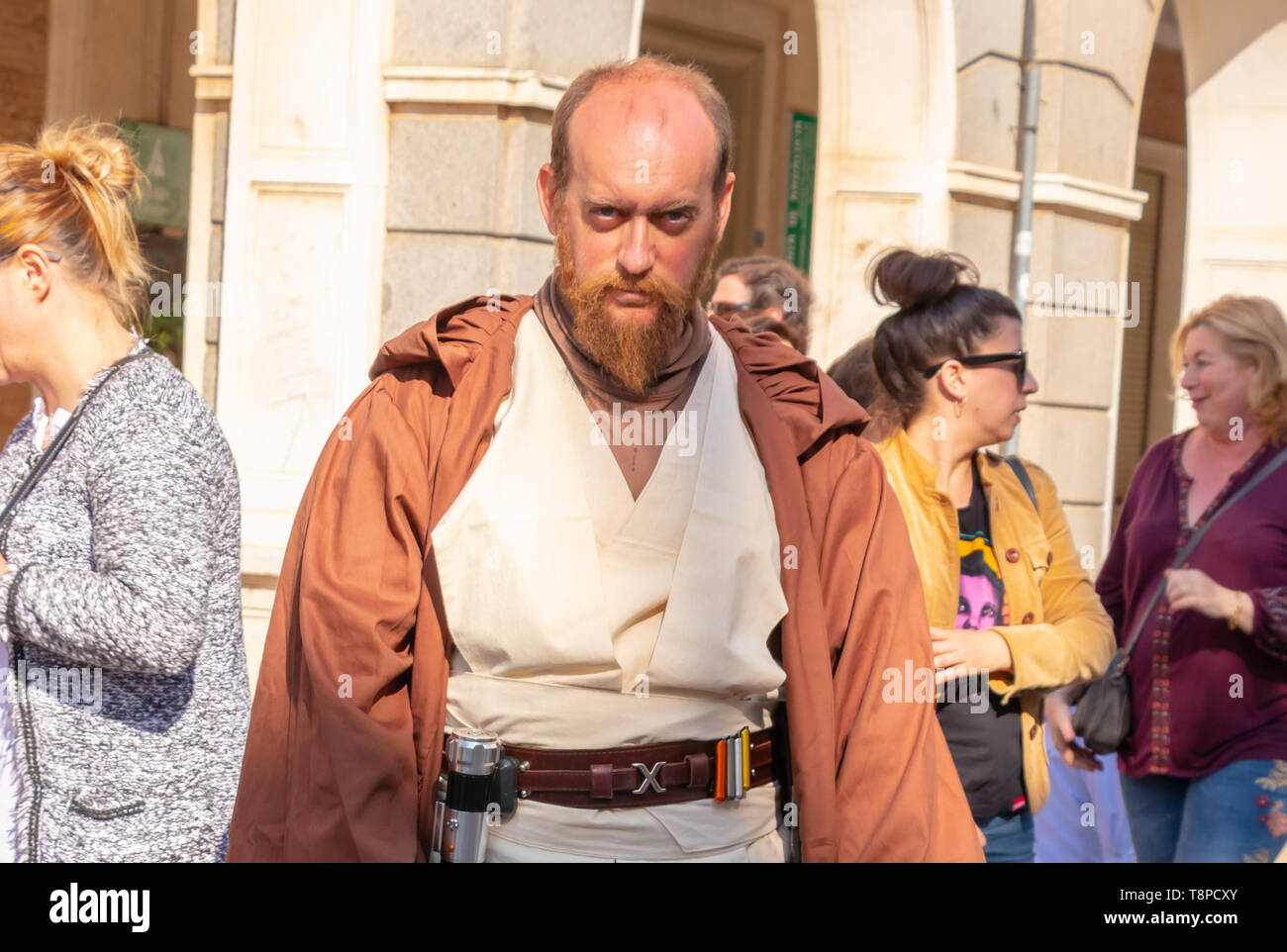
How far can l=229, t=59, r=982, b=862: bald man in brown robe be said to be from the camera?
208cm

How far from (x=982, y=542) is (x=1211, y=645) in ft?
3.73

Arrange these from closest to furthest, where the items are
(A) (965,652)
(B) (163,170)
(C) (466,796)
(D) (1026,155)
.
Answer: (C) (466,796) → (A) (965,652) → (B) (163,170) → (D) (1026,155)

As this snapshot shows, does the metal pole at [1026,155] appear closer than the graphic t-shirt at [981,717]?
No

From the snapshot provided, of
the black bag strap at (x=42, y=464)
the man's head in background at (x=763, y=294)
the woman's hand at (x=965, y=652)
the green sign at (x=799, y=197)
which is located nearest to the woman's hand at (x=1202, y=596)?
the woman's hand at (x=965, y=652)

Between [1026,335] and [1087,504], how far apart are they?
4.13ft

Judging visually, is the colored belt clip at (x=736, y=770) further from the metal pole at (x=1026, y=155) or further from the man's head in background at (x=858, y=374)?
the metal pole at (x=1026, y=155)

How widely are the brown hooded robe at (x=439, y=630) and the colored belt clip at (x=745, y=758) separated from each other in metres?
0.08

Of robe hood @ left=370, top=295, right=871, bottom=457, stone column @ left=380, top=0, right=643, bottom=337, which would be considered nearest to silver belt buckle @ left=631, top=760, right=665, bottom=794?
robe hood @ left=370, top=295, right=871, bottom=457

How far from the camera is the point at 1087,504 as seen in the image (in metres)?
9.03

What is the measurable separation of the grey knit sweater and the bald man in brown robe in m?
0.44

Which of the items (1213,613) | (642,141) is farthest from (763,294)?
(642,141)

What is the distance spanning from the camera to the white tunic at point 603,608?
84.4 inches

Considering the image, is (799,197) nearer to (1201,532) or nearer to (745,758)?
(1201,532)

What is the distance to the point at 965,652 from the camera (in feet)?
11.1
